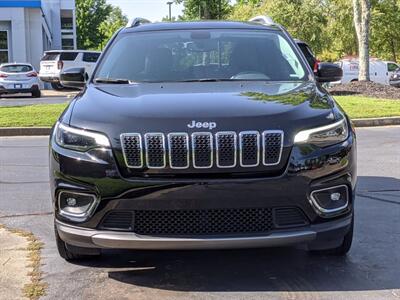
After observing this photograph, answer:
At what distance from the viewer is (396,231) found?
545 centimetres

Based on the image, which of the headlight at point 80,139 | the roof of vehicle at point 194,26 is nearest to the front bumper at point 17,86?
the roof of vehicle at point 194,26

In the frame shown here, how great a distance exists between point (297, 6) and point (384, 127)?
27398 mm

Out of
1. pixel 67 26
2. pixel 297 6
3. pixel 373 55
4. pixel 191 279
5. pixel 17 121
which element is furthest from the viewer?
pixel 67 26

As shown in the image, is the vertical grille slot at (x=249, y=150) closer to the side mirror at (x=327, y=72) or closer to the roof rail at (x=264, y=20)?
the side mirror at (x=327, y=72)

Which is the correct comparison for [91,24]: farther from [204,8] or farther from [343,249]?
[343,249]

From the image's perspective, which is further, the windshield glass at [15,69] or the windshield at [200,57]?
the windshield glass at [15,69]

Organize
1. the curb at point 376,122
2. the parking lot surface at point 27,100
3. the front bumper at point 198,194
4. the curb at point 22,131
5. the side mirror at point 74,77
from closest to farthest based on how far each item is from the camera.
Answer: the front bumper at point 198,194
the side mirror at point 74,77
the curb at point 22,131
the curb at point 376,122
the parking lot surface at point 27,100

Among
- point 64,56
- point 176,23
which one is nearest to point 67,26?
point 64,56

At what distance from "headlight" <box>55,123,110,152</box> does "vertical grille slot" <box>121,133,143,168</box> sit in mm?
110

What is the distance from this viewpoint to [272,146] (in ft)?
Result: 12.6

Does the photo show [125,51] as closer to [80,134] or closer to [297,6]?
[80,134]

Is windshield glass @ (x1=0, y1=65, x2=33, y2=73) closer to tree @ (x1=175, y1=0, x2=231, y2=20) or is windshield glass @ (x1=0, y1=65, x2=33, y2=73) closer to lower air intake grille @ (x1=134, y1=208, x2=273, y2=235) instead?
tree @ (x1=175, y1=0, x2=231, y2=20)

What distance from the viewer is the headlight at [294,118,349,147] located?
12.9ft

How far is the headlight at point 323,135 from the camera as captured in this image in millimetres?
3922
